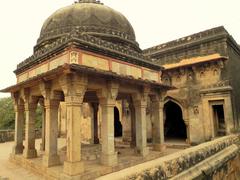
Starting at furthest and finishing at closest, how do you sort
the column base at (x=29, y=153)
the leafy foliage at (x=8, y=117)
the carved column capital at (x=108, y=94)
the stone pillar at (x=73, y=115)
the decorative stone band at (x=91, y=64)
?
the leafy foliage at (x=8, y=117)
the column base at (x=29, y=153)
the carved column capital at (x=108, y=94)
the decorative stone band at (x=91, y=64)
the stone pillar at (x=73, y=115)

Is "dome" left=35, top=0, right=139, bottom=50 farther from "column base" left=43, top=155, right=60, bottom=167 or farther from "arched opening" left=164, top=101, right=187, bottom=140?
"arched opening" left=164, top=101, right=187, bottom=140

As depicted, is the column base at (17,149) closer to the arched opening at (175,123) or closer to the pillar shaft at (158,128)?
the pillar shaft at (158,128)

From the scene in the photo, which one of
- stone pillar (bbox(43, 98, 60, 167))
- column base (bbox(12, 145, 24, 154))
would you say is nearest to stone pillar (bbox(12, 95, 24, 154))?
column base (bbox(12, 145, 24, 154))

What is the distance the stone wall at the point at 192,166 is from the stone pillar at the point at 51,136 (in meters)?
4.28

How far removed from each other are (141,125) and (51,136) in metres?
3.72

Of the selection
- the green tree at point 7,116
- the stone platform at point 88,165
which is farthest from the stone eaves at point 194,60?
the green tree at point 7,116

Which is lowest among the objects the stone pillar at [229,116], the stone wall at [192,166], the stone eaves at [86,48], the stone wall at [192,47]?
the stone wall at [192,166]

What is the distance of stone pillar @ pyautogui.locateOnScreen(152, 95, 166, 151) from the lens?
9.85 meters

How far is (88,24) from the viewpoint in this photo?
9547 millimetres

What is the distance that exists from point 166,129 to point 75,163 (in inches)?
514

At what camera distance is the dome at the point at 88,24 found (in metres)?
9.51

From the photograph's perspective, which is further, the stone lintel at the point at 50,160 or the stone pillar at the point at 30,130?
the stone pillar at the point at 30,130

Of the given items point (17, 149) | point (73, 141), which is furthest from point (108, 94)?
point (17, 149)

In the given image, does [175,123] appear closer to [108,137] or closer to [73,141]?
[108,137]
